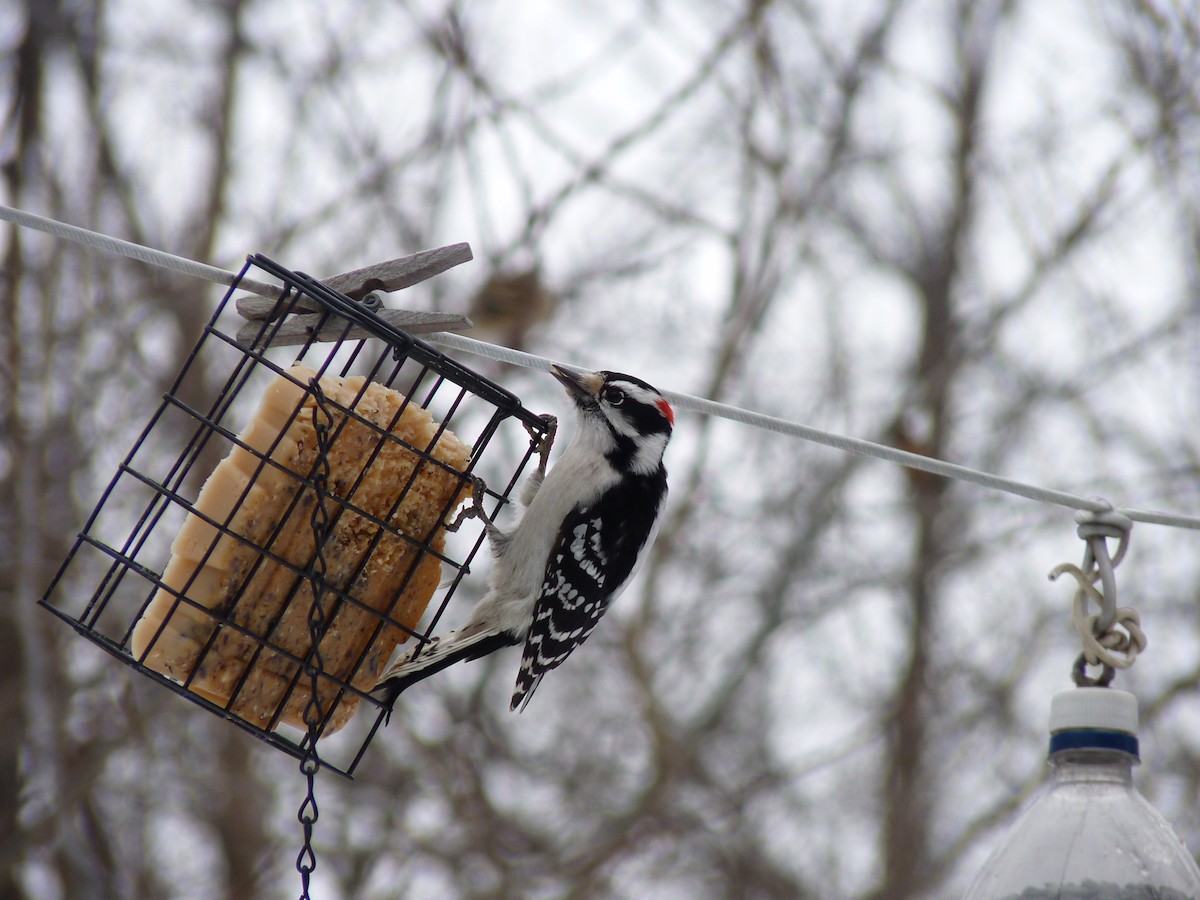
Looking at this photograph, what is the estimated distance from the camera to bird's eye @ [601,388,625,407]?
4.07m

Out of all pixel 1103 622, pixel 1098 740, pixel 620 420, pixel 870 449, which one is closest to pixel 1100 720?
pixel 1098 740

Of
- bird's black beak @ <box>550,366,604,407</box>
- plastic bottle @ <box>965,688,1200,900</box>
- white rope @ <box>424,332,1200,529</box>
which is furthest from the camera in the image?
bird's black beak @ <box>550,366,604,407</box>

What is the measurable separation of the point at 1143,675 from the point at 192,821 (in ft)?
22.8

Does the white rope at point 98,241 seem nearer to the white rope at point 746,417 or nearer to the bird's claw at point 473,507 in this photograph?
the white rope at point 746,417

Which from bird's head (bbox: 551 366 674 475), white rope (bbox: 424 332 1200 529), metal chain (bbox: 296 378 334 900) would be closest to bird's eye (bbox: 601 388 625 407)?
bird's head (bbox: 551 366 674 475)

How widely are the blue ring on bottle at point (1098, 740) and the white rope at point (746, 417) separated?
1.59ft

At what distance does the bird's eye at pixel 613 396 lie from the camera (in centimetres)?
407

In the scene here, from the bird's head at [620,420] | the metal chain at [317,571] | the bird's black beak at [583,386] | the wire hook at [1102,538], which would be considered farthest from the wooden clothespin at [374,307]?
the wire hook at [1102,538]

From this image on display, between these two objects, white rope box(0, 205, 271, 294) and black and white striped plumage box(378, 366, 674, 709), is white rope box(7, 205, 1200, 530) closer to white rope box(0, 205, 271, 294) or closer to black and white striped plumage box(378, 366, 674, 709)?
white rope box(0, 205, 271, 294)

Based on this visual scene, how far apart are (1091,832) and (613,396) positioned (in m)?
2.40

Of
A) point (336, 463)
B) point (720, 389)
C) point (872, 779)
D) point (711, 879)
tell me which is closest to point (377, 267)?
point (336, 463)

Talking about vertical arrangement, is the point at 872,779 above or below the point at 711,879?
above

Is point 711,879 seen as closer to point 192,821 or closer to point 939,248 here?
point 192,821

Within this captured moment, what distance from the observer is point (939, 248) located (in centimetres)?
1112
